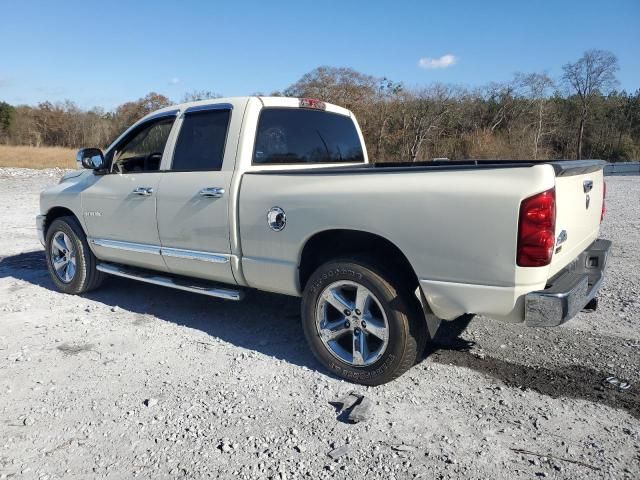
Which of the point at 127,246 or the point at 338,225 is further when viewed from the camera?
the point at 127,246

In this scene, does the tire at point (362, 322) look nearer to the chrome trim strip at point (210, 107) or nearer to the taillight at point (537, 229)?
the taillight at point (537, 229)

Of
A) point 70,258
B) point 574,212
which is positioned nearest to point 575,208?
point 574,212

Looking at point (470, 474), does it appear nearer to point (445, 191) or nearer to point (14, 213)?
point (445, 191)

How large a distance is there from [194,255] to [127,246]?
3.40ft

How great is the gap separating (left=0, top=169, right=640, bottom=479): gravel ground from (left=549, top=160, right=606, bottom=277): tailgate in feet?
2.90

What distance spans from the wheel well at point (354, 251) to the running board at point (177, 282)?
73 cm

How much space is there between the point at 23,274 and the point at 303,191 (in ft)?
16.3

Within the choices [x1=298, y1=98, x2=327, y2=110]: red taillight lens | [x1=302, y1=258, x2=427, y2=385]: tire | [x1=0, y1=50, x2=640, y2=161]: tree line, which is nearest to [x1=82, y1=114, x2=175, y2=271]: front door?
[x1=298, y1=98, x2=327, y2=110]: red taillight lens

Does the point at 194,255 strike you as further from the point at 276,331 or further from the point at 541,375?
the point at 541,375

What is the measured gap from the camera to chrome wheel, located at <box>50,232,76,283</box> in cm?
561

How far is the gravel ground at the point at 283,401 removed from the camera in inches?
103

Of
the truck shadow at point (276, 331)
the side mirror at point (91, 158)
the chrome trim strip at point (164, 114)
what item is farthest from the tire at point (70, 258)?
the chrome trim strip at point (164, 114)

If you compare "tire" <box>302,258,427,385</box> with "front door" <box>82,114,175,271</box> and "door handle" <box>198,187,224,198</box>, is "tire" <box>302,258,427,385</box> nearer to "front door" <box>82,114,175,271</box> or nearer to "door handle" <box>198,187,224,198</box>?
"door handle" <box>198,187,224,198</box>

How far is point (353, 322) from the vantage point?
3.46 metres
